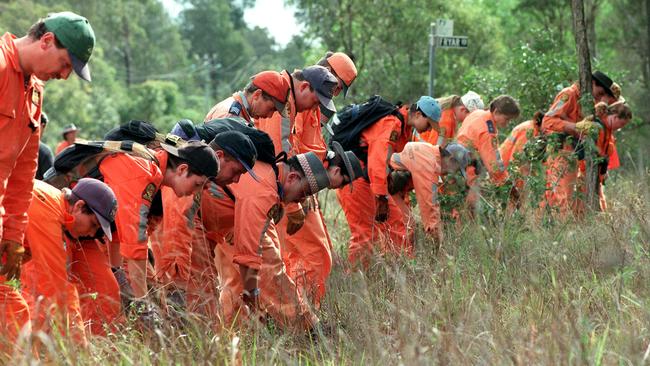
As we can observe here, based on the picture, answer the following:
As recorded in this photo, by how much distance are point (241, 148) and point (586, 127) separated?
4.76 metres

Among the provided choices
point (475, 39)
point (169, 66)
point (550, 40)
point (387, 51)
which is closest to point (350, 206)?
point (550, 40)

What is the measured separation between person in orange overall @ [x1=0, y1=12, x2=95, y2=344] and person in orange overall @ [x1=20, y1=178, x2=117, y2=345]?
6.6 inches

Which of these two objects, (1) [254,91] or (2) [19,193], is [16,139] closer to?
(2) [19,193]

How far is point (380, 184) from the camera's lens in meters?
8.71

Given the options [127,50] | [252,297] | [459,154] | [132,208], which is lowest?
[127,50]

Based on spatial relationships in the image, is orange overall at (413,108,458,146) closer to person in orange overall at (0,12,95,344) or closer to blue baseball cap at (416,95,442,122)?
blue baseball cap at (416,95,442,122)

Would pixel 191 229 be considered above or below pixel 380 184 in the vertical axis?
above

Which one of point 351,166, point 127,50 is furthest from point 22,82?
point 127,50

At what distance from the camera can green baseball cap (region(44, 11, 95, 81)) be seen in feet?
15.1

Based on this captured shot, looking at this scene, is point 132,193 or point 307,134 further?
point 307,134

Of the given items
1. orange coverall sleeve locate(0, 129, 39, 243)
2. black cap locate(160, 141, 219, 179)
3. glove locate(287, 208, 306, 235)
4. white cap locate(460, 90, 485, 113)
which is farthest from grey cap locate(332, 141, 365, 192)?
white cap locate(460, 90, 485, 113)

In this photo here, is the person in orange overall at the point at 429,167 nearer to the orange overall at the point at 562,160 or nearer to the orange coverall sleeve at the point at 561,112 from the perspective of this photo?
the orange overall at the point at 562,160

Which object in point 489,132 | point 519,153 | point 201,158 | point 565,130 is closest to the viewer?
point 201,158

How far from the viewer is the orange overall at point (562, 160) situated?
9156mm
